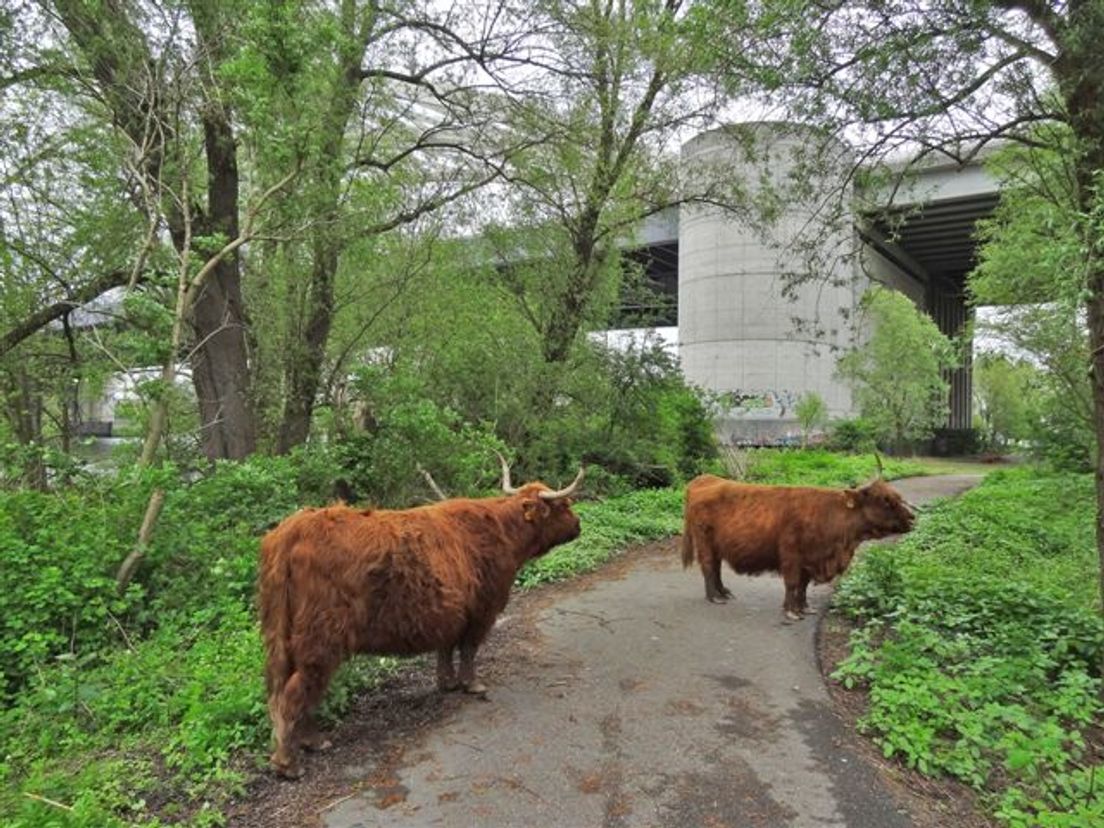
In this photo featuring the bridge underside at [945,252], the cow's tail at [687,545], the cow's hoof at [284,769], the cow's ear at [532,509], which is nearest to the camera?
the cow's hoof at [284,769]

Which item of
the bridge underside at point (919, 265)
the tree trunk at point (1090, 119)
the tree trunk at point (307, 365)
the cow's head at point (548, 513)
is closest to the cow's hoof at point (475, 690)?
the cow's head at point (548, 513)

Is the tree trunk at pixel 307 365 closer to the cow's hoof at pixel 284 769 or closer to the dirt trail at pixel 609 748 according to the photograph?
the dirt trail at pixel 609 748

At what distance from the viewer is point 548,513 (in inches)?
222

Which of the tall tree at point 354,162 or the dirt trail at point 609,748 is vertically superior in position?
the tall tree at point 354,162

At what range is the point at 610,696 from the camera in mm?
5133

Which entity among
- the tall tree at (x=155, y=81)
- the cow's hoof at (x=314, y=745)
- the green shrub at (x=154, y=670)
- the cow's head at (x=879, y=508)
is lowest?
the cow's hoof at (x=314, y=745)

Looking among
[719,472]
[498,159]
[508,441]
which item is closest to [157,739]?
[508,441]

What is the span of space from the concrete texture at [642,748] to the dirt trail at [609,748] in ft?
0.04

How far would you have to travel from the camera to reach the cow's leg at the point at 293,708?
3.85m

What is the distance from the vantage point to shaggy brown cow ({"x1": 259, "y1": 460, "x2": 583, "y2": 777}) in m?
4.00

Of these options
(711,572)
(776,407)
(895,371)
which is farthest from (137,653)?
(895,371)

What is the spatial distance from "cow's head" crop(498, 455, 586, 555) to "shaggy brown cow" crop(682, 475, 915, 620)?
2.41 meters

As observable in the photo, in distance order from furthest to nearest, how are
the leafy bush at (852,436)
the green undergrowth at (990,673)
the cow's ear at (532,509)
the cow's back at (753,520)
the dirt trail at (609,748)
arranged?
the leafy bush at (852,436)
the cow's back at (753,520)
the cow's ear at (532,509)
the green undergrowth at (990,673)
the dirt trail at (609,748)

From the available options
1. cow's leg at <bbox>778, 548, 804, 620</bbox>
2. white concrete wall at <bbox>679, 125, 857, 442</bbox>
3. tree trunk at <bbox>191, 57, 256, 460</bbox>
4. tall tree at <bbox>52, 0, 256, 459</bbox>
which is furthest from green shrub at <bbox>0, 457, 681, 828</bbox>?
white concrete wall at <bbox>679, 125, 857, 442</bbox>
